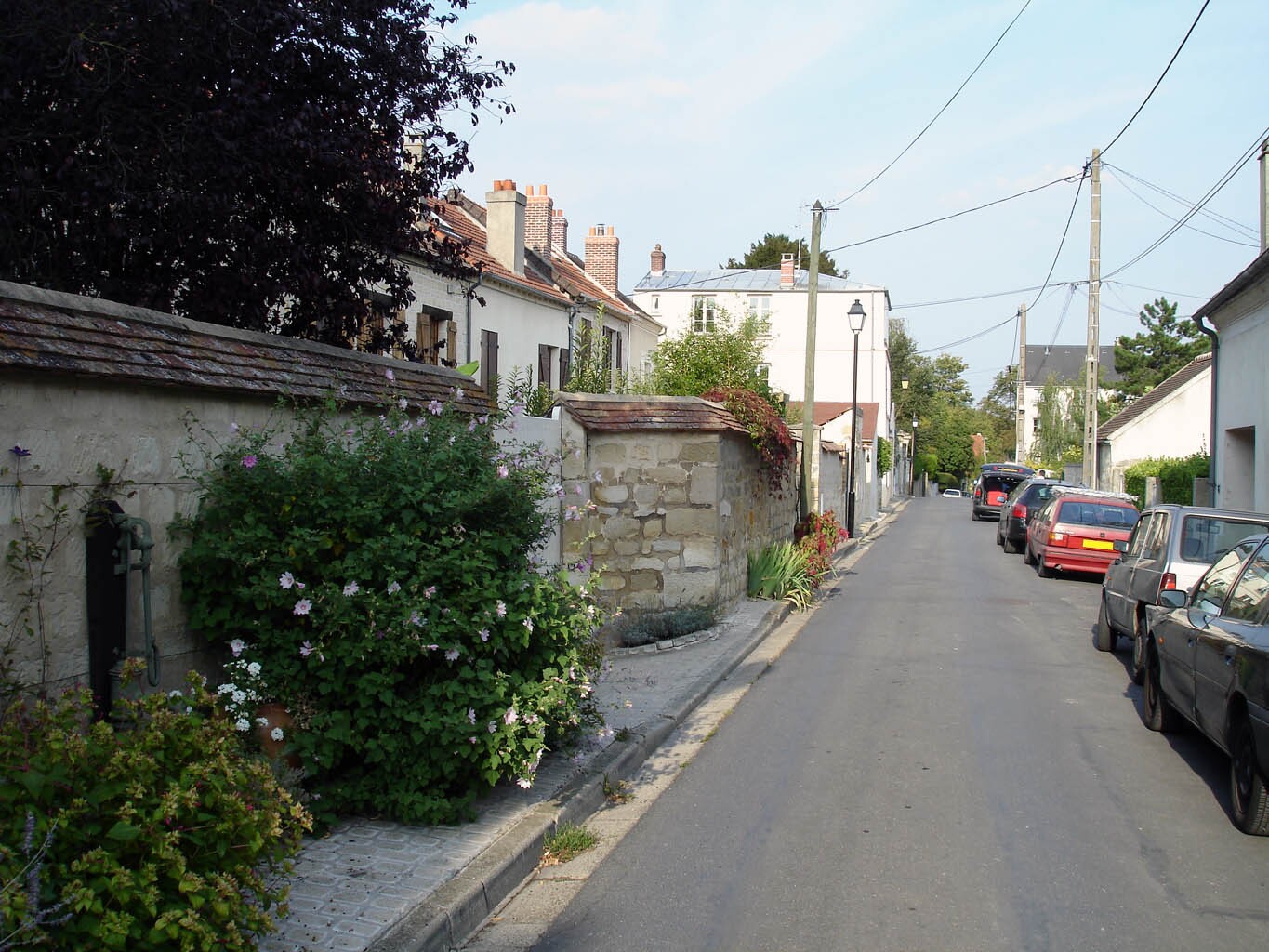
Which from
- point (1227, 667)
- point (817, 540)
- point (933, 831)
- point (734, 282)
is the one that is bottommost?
point (933, 831)

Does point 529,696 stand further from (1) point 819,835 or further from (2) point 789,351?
(2) point 789,351

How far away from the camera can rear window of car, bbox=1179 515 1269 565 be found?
9781 millimetres

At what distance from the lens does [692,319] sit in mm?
20828

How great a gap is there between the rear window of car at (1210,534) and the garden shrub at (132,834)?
29.3ft

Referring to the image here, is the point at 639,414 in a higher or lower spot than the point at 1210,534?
higher

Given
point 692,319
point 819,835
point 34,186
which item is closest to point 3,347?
point 34,186

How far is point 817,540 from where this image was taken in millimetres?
17906

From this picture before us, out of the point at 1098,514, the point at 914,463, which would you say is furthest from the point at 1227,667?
the point at 914,463

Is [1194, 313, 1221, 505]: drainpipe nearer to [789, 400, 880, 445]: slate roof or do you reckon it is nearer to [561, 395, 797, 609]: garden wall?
[561, 395, 797, 609]: garden wall

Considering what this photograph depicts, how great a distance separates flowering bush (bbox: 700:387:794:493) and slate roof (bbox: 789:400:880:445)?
27969 millimetres

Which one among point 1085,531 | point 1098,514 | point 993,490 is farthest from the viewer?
point 993,490

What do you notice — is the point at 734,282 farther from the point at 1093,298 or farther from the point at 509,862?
the point at 509,862

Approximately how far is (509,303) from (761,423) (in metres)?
11.9

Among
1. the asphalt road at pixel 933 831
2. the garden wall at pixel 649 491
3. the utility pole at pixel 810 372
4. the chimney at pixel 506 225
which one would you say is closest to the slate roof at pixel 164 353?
the asphalt road at pixel 933 831
